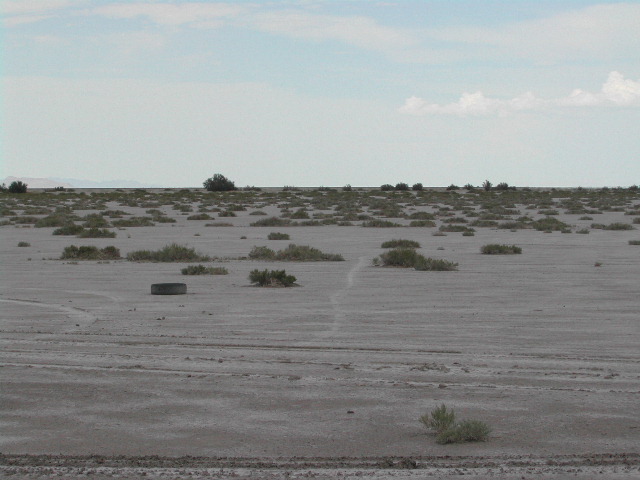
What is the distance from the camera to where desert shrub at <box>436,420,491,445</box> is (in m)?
6.87

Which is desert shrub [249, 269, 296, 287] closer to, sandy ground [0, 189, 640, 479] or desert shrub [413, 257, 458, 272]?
sandy ground [0, 189, 640, 479]

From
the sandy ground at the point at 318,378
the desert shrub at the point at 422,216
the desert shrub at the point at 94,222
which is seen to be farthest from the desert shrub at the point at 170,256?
the desert shrub at the point at 422,216

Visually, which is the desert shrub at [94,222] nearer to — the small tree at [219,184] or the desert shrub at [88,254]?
the desert shrub at [88,254]

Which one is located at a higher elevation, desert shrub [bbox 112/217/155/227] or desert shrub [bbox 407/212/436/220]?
desert shrub [bbox 407/212/436/220]

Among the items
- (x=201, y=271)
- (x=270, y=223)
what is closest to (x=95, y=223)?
(x=270, y=223)

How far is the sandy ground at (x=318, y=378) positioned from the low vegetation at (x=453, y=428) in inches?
3.6

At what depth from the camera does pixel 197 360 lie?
9977 millimetres

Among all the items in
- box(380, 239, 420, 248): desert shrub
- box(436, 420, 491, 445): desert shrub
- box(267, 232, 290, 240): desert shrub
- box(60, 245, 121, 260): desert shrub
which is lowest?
box(60, 245, 121, 260): desert shrub

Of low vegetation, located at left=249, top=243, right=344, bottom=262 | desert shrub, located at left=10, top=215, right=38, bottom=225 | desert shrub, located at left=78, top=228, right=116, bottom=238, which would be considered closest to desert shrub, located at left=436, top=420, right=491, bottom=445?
low vegetation, located at left=249, top=243, right=344, bottom=262

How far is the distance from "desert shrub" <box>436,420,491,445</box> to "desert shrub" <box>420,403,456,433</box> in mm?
62

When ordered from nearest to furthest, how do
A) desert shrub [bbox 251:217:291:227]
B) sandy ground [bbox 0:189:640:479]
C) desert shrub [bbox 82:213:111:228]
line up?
sandy ground [bbox 0:189:640:479], desert shrub [bbox 82:213:111:228], desert shrub [bbox 251:217:291:227]

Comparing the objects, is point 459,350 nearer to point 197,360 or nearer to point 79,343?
point 197,360

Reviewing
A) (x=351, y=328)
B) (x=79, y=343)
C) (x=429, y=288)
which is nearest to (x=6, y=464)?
(x=79, y=343)

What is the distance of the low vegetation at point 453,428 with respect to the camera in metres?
6.88
